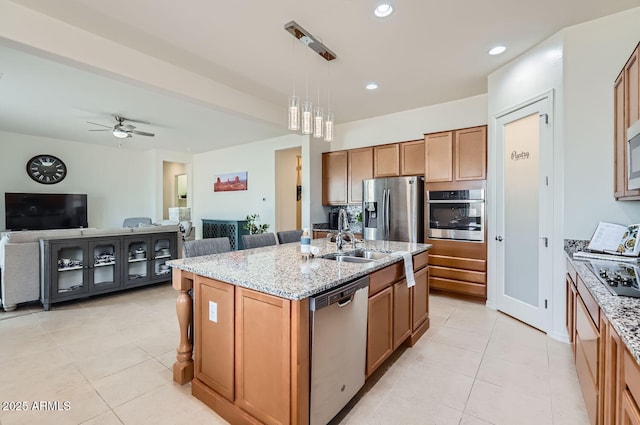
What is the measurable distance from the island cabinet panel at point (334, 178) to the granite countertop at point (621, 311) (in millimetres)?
3856

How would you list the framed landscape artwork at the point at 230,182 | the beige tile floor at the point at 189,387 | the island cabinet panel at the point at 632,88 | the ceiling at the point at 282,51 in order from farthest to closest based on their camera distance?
the framed landscape artwork at the point at 230,182 < the ceiling at the point at 282,51 < the island cabinet panel at the point at 632,88 < the beige tile floor at the point at 189,387

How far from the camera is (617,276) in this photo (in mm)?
1663

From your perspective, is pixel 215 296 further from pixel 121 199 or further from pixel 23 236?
pixel 121 199

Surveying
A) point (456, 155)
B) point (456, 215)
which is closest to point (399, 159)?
point (456, 155)

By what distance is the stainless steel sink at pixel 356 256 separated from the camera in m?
2.40

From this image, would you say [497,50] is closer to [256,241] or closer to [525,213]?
[525,213]

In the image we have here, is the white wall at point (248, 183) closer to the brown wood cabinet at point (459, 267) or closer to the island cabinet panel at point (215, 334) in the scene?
the brown wood cabinet at point (459, 267)

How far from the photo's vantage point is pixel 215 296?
1.77 m

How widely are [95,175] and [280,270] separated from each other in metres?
7.57

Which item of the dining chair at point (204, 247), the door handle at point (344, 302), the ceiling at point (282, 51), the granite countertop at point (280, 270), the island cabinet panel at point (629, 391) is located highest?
the ceiling at point (282, 51)

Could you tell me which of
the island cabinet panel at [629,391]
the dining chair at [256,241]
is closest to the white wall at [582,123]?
the island cabinet panel at [629,391]

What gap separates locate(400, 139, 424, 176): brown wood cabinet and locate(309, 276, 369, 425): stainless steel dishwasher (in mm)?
3068

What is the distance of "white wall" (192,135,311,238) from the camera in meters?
6.46

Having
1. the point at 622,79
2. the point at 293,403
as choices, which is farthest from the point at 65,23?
the point at 622,79
